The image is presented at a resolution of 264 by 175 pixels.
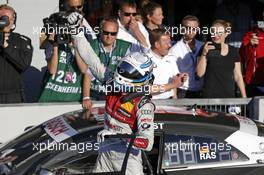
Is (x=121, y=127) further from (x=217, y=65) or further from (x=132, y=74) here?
(x=217, y=65)

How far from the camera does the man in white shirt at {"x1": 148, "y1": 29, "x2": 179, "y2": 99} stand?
7.49m

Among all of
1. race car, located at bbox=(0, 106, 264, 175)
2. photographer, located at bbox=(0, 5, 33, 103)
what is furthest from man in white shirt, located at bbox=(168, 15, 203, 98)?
race car, located at bbox=(0, 106, 264, 175)

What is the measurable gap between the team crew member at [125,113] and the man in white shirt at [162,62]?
7.77 ft

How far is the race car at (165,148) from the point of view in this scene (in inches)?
196

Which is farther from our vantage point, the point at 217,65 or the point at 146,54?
the point at 217,65

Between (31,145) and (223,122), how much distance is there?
5.23 feet

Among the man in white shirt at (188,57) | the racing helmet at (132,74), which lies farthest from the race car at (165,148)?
the man in white shirt at (188,57)

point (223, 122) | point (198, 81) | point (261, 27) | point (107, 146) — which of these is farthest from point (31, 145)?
point (261, 27)

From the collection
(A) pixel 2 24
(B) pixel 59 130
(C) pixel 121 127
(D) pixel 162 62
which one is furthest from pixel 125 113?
(A) pixel 2 24

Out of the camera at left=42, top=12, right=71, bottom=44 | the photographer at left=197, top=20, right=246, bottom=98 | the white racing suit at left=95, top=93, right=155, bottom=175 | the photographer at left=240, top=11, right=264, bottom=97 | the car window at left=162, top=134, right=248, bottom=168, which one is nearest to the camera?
the white racing suit at left=95, top=93, right=155, bottom=175

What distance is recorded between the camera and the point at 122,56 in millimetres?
7453

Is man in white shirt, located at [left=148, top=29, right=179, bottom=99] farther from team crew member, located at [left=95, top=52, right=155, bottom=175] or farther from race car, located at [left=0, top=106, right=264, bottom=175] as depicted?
team crew member, located at [left=95, top=52, right=155, bottom=175]

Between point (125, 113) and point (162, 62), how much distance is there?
260 centimetres

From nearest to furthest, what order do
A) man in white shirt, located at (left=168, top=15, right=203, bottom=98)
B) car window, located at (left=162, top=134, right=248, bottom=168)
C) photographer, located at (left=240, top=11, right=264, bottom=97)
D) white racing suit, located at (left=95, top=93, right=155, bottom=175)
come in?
white racing suit, located at (left=95, top=93, right=155, bottom=175) → car window, located at (left=162, top=134, right=248, bottom=168) → man in white shirt, located at (left=168, top=15, right=203, bottom=98) → photographer, located at (left=240, top=11, right=264, bottom=97)
